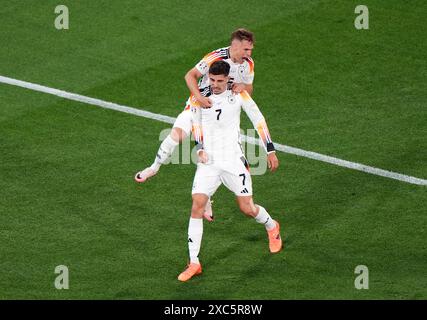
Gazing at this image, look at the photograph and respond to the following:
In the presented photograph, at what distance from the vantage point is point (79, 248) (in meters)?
13.1

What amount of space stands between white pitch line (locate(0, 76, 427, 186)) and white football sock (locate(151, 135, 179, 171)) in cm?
177

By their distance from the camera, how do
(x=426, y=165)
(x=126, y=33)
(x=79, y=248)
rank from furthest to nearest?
(x=126, y=33), (x=426, y=165), (x=79, y=248)

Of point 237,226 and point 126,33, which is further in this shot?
point 126,33

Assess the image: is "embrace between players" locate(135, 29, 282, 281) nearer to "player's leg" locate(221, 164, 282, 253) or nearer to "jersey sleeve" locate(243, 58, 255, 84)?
"player's leg" locate(221, 164, 282, 253)

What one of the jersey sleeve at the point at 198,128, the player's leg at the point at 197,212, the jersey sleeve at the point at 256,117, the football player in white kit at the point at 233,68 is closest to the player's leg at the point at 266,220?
the player's leg at the point at 197,212

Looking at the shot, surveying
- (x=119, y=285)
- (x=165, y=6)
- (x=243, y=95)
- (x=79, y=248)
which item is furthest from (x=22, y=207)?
(x=165, y=6)

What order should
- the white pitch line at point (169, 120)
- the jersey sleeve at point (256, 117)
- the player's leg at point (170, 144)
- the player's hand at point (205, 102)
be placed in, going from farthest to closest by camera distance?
the white pitch line at point (169, 120) → the player's leg at point (170, 144) → the jersey sleeve at point (256, 117) → the player's hand at point (205, 102)

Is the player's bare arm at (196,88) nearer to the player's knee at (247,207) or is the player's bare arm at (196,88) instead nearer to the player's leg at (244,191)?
the player's leg at (244,191)

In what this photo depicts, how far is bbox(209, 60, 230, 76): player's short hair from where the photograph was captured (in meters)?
12.2

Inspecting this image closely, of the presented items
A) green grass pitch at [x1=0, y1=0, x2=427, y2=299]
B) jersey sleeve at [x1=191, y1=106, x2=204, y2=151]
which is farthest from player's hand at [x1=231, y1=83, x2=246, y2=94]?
green grass pitch at [x1=0, y1=0, x2=427, y2=299]

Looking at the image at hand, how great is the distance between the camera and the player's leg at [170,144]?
46.5ft

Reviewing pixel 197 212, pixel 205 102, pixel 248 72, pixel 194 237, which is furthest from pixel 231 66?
pixel 194 237
